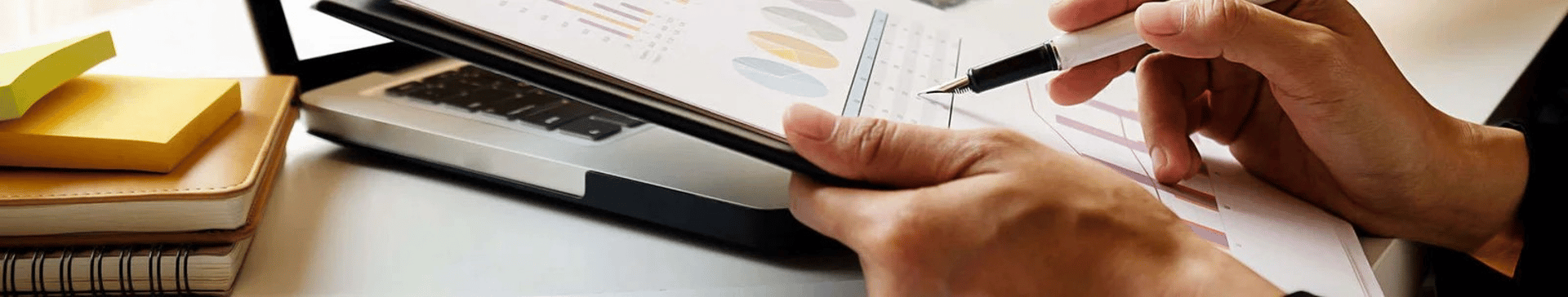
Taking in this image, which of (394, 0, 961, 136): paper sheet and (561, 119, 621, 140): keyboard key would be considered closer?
(394, 0, 961, 136): paper sheet

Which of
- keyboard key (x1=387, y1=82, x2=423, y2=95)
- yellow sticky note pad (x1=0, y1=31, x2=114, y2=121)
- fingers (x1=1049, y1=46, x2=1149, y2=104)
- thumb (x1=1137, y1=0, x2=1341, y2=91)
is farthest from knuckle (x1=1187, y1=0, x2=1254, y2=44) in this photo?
yellow sticky note pad (x1=0, y1=31, x2=114, y2=121)

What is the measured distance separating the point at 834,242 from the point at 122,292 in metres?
0.34

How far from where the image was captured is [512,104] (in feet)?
2.14

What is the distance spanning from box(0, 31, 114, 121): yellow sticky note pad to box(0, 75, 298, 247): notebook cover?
0.03 m

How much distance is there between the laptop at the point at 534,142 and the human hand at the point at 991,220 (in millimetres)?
77

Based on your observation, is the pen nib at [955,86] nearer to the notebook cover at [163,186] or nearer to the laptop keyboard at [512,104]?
the laptop keyboard at [512,104]

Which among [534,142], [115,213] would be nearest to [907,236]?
[534,142]

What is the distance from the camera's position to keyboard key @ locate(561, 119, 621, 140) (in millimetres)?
617

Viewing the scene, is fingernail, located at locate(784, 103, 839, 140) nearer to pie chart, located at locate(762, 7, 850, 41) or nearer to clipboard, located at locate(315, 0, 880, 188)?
clipboard, located at locate(315, 0, 880, 188)

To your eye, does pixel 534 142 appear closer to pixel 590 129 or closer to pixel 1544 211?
pixel 590 129

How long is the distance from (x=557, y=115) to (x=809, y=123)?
22 cm

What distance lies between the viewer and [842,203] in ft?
1.59

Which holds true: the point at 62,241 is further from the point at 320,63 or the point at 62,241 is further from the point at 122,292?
the point at 320,63

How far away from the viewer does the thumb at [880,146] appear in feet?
1.57
